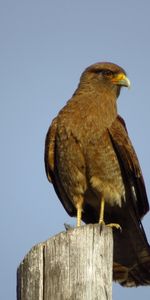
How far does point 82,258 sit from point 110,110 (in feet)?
10.3

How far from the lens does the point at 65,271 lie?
3.23 m

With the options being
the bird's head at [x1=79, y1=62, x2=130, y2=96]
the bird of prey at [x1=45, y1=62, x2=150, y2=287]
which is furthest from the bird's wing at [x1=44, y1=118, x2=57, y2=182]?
the bird's head at [x1=79, y1=62, x2=130, y2=96]

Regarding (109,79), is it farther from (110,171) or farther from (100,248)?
(100,248)

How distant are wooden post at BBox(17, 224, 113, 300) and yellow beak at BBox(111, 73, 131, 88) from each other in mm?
3386

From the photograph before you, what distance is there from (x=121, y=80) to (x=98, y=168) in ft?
3.89

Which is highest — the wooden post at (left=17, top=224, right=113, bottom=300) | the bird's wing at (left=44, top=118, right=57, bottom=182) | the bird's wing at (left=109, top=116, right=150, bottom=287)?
the bird's wing at (left=44, top=118, right=57, bottom=182)

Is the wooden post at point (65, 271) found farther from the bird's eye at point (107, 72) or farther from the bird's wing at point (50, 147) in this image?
the bird's eye at point (107, 72)

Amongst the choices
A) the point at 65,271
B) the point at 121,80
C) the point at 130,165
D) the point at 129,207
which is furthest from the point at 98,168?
the point at 65,271

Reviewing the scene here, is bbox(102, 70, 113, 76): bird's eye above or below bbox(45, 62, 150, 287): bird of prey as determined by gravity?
above

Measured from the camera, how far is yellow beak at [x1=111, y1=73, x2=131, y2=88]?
259 inches

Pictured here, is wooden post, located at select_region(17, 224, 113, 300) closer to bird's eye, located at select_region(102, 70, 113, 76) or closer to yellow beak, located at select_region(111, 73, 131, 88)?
yellow beak, located at select_region(111, 73, 131, 88)

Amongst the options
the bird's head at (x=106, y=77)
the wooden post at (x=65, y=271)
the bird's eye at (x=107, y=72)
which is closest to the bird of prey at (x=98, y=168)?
the bird's head at (x=106, y=77)

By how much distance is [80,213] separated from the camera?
6141 mm

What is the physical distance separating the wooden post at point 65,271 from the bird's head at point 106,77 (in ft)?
11.2
